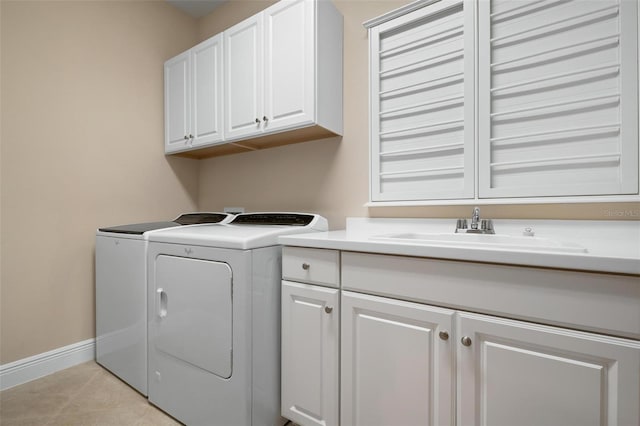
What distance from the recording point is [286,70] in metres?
1.81

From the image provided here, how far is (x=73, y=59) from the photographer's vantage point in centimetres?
204

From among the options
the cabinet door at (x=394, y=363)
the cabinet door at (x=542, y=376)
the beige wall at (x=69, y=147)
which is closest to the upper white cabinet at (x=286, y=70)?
the beige wall at (x=69, y=147)

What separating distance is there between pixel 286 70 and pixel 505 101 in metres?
1.19

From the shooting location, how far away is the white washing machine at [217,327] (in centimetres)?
131

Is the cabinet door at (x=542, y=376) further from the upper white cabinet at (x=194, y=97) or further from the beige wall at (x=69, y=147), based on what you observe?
the beige wall at (x=69, y=147)

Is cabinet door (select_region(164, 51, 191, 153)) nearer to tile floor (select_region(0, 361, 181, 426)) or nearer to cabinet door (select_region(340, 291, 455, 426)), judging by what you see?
tile floor (select_region(0, 361, 181, 426))

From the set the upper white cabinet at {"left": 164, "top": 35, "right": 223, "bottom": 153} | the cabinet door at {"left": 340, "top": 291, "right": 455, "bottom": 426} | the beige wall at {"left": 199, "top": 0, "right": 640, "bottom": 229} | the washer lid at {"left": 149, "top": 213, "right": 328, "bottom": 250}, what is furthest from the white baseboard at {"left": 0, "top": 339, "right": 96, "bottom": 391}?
the cabinet door at {"left": 340, "top": 291, "right": 455, "bottom": 426}

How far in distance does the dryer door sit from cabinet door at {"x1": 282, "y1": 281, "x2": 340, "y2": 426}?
26cm

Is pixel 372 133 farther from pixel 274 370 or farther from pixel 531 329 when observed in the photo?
pixel 274 370

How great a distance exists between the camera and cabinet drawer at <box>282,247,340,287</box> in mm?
1240

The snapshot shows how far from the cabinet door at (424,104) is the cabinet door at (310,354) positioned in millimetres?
752

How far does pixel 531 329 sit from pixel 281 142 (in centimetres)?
181

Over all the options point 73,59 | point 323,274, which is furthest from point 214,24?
point 323,274

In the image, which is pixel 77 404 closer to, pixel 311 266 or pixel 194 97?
pixel 311 266
